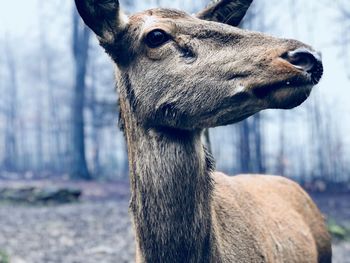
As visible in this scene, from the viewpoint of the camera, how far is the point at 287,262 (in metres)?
3.83

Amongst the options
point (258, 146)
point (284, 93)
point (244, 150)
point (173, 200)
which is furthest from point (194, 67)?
point (244, 150)

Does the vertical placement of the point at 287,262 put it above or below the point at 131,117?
below

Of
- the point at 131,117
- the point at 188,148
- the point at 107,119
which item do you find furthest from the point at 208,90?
the point at 107,119

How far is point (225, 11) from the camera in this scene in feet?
12.0

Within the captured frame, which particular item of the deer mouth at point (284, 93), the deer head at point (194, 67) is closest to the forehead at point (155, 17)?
the deer head at point (194, 67)

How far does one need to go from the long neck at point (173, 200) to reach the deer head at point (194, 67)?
14 cm

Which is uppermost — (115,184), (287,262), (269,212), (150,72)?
(150,72)

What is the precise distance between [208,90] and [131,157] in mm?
742

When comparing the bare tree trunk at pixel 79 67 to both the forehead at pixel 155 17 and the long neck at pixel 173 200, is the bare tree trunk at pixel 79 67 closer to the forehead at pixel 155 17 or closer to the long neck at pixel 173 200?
the forehead at pixel 155 17

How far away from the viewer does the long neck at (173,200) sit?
9.78ft

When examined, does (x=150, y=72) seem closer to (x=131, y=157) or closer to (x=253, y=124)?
(x=131, y=157)

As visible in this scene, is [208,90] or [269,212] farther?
[269,212]

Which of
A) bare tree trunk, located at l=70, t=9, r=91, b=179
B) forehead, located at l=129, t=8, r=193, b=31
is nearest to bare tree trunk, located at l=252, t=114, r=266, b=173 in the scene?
bare tree trunk, located at l=70, t=9, r=91, b=179

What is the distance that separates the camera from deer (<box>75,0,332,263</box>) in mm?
2688
